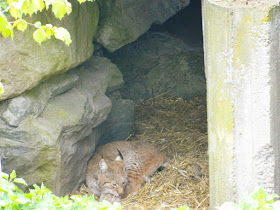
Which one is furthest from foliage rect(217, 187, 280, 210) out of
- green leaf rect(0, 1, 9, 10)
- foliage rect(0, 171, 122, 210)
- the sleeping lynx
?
the sleeping lynx

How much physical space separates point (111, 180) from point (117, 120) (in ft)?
4.44

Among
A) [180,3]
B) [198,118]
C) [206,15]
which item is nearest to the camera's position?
[206,15]

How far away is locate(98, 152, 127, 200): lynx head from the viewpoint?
6.03 m

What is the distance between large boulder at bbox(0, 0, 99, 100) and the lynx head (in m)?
1.49

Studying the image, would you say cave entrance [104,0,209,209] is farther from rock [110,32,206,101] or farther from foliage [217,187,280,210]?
foliage [217,187,280,210]

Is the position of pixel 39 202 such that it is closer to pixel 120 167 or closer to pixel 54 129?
pixel 54 129

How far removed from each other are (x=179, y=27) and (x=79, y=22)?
4.57 m

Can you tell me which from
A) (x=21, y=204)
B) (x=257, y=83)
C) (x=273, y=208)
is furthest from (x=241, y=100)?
(x=21, y=204)

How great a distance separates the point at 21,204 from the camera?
2.98m

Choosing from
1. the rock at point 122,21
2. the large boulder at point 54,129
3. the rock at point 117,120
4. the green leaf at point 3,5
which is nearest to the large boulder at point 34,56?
the large boulder at point 54,129

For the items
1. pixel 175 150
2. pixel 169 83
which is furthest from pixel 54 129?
pixel 169 83

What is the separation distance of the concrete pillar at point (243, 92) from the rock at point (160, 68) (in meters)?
4.44

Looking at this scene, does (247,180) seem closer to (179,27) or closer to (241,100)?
(241,100)

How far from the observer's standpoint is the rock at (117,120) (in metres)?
7.15
